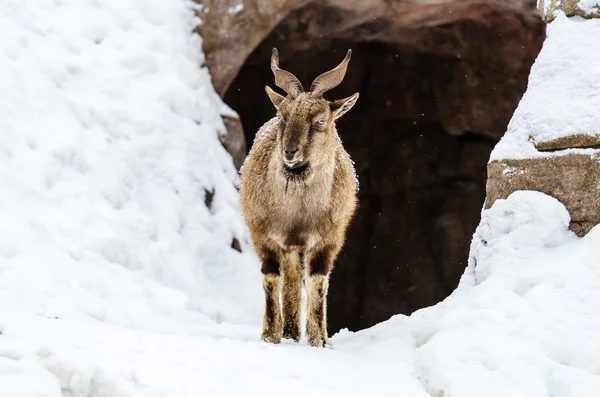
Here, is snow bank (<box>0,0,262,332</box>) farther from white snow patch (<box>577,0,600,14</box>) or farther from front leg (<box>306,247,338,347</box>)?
white snow patch (<box>577,0,600,14</box>)

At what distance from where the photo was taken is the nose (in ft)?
19.1

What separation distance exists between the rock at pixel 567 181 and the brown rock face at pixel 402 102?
4.83m

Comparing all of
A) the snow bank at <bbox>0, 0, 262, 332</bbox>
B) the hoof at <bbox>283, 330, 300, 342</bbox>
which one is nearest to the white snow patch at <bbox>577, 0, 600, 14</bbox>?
the hoof at <bbox>283, 330, 300, 342</bbox>

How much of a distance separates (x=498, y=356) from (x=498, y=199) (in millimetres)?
1454

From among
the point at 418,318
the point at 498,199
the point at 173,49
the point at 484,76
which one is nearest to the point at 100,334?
the point at 418,318

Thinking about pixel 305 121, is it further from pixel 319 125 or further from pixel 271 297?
pixel 271 297

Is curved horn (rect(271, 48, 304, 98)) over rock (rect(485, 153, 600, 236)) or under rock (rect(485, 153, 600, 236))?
over

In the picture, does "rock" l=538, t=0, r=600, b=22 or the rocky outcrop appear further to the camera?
"rock" l=538, t=0, r=600, b=22

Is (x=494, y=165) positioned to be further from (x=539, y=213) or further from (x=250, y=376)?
(x=250, y=376)

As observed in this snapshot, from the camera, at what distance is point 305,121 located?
6.00 metres

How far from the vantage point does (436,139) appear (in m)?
14.1

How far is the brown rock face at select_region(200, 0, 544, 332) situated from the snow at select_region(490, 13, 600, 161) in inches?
173

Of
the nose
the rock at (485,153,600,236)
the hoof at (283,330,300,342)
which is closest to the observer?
the rock at (485,153,600,236)

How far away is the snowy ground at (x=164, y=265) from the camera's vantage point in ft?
14.8
